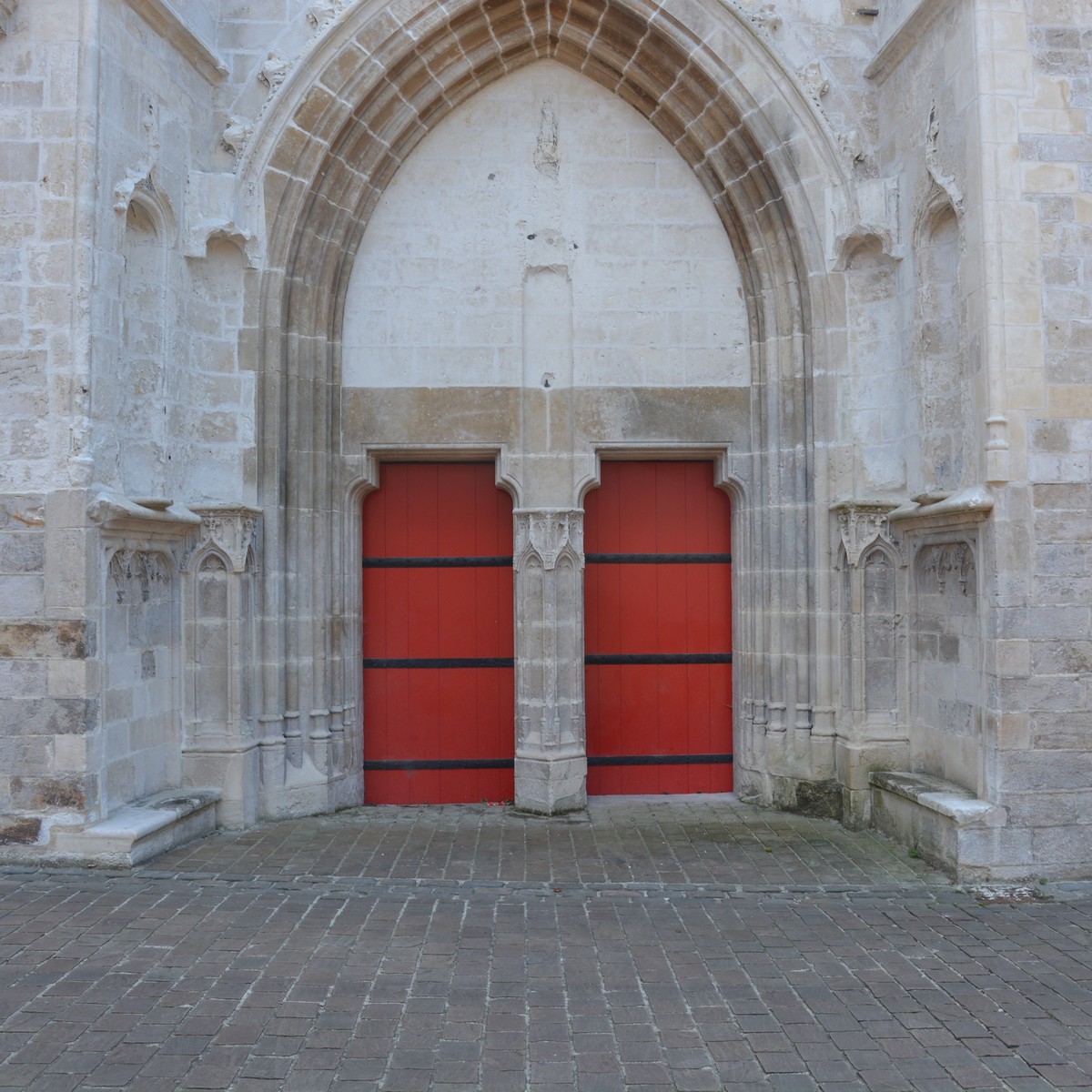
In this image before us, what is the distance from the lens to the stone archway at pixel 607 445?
5.77 metres

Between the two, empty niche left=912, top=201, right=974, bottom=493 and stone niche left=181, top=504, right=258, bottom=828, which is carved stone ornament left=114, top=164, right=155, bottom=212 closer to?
stone niche left=181, top=504, right=258, bottom=828

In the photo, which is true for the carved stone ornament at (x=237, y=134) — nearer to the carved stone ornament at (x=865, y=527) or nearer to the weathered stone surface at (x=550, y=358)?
the weathered stone surface at (x=550, y=358)

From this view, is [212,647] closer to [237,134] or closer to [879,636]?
[237,134]

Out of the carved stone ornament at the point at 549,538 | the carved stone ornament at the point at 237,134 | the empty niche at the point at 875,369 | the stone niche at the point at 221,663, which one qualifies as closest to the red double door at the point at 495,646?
the carved stone ornament at the point at 549,538

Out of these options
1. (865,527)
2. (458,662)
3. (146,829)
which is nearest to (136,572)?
(146,829)

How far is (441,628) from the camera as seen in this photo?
6.44m

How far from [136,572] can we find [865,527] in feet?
13.6

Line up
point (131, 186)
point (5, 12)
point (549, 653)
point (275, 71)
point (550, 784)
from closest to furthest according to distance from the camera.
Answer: point (5, 12) < point (131, 186) < point (275, 71) < point (550, 784) < point (549, 653)

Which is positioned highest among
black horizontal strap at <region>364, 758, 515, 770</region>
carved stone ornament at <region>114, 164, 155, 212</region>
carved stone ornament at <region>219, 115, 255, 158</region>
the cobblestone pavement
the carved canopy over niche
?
carved stone ornament at <region>219, 115, 255, 158</region>

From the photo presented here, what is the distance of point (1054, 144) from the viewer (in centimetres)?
475

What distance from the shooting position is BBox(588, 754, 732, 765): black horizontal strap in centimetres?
643

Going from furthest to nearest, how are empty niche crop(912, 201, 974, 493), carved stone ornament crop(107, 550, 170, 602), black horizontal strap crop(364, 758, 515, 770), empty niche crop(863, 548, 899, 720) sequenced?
1. black horizontal strap crop(364, 758, 515, 770)
2. empty niche crop(863, 548, 899, 720)
3. empty niche crop(912, 201, 974, 493)
4. carved stone ornament crop(107, 550, 170, 602)

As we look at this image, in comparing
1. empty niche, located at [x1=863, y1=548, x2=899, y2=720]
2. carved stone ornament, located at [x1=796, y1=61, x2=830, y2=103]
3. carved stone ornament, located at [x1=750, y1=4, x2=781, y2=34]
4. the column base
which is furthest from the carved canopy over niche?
carved stone ornament, located at [x1=750, y1=4, x2=781, y2=34]

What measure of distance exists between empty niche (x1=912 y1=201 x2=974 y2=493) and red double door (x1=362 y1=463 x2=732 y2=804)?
5.33ft
